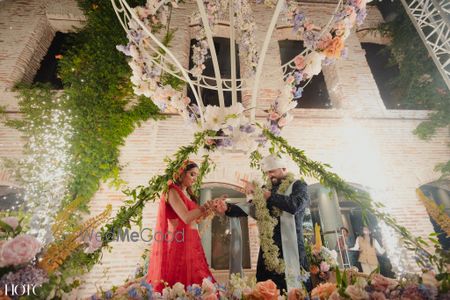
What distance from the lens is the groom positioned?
234cm

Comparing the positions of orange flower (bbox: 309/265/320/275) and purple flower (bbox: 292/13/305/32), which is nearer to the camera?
purple flower (bbox: 292/13/305/32)

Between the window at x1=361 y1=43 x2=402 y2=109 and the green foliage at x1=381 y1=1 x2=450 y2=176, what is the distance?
16cm

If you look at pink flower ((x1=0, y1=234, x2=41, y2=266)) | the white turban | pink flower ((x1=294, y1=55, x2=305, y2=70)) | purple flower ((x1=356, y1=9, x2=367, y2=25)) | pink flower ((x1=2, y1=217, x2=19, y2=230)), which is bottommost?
pink flower ((x1=0, y1=234, x2=41, y2=266))

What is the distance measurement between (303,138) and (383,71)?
3.92 m

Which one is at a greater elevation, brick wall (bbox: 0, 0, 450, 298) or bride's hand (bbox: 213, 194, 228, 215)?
brick wall (bbox: 0, 0, 450, 298)

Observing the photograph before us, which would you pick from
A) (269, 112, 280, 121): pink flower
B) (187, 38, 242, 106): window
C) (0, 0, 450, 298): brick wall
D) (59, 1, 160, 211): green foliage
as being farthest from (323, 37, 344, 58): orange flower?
(187, 38, 242, 106): window

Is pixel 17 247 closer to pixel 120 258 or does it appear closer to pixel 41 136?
pixel 120 258

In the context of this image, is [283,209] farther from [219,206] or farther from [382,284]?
[382,284]

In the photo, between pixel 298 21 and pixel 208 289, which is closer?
pixel 208 289

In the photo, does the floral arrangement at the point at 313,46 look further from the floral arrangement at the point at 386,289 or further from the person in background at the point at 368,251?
the person in background at the point at 368,251

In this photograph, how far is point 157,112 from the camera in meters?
5.19

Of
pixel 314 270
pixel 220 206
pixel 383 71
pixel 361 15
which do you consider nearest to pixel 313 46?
pixel 361 15

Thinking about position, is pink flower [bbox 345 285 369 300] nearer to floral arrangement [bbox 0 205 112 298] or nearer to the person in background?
floral arrangement [bbox 0 205 112 298]

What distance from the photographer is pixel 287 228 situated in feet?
Answer: 8.16
